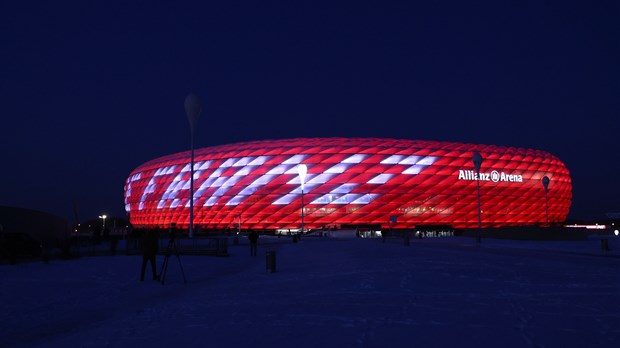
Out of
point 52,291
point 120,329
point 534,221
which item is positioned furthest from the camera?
point 534,221

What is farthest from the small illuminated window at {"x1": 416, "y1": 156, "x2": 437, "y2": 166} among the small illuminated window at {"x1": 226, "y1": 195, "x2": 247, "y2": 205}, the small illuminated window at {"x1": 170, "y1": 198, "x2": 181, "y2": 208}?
the small illuminated window at {"x1": 170, "y1": 198, "x2": 181, "y2": 208}

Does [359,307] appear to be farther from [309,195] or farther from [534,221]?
[534,221]

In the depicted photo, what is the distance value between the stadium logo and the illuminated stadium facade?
13cm

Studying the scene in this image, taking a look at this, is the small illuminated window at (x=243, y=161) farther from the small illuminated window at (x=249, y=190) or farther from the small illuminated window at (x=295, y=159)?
the small illuminated window at (x=295, y=159)

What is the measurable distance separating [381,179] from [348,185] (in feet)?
13.7

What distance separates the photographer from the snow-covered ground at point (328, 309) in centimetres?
581

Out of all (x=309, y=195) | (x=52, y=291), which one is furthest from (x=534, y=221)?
(x=52, y=291)

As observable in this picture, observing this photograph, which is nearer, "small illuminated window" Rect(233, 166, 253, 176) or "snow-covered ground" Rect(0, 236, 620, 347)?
"snow-covered ground" Rect(0, 236, 620, 347)

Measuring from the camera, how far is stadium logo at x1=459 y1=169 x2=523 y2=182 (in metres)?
67.4

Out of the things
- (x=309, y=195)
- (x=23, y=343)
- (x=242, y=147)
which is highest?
(x=242, y=147)

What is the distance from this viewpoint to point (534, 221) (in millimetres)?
76438

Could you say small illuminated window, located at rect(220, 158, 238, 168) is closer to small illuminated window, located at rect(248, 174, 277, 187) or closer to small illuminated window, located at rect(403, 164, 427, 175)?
small illuminated window, located at rect(248, 174, 277, 187)

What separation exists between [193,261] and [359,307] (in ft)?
43.4

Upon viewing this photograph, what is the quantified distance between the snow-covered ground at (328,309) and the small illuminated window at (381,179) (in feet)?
165
